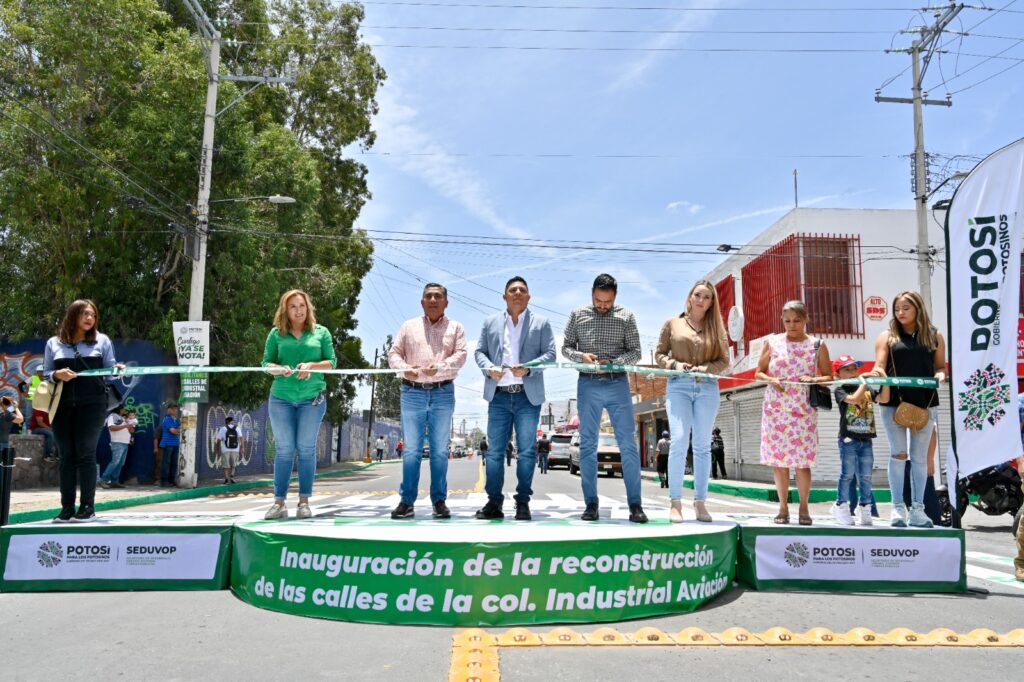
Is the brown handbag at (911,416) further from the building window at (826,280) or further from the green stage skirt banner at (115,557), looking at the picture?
the building window at (826,280)

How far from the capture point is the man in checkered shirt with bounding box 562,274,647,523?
17.9 feet

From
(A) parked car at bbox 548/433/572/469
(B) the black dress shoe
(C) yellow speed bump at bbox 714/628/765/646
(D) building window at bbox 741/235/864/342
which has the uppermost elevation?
(D) building window at bbox 741/235/864/342

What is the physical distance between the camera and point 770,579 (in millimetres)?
5027

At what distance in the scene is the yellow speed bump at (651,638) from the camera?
150 inches

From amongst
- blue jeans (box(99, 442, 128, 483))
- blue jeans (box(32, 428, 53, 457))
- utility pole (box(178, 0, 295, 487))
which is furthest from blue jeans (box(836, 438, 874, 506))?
blue jeans (box(32, 428, 53, 457))

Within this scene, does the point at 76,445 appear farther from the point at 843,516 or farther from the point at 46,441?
the point at 46,441

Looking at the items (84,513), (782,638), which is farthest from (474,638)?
(84,513)

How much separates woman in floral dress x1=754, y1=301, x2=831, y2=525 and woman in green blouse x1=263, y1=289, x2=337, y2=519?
11.6 ft

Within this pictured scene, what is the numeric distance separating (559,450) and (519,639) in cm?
3021

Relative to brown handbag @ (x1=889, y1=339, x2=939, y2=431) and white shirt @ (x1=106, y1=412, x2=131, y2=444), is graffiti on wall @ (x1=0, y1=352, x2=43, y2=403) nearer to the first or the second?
white shirt @ (x1=106, y1=412, x2=131, y2=444)

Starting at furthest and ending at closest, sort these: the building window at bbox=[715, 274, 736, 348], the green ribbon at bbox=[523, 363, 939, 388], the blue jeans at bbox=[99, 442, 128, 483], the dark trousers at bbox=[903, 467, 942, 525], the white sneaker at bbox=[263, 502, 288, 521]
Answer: the building window at bbox=[715, 274, 736, 348], the blue jeans at bbox=[99, 442, 128, 483], the dark trousers at bbox=[903, 467, 942, 525], the white sneaker at bbox=[263, 502, 288, 521], the green ribbon at bbox=[523, 363, 939, 388]

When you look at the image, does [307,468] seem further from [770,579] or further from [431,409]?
[770,579]

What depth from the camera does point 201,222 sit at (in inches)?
642

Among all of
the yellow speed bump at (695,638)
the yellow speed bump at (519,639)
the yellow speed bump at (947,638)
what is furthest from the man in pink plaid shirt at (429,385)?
the yellow speed bump at (947,638)
